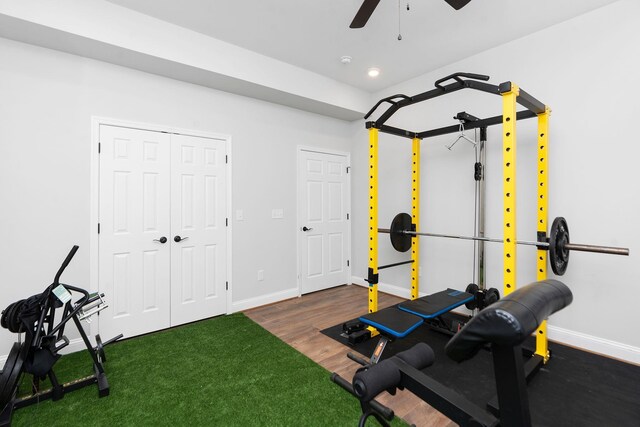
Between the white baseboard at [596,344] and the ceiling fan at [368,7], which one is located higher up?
the ceiling fan at [368,7]

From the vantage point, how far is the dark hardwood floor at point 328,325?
6.39 ft

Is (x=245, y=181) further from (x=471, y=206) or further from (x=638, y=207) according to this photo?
(x=638, y=207)

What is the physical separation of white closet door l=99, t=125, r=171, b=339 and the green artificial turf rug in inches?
10.3

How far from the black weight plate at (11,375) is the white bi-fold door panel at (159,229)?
1025 millimetres

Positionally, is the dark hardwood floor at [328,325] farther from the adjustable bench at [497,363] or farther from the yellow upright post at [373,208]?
the adjustable bench at [497,363]

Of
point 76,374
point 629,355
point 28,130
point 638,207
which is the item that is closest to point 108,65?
point 28,130

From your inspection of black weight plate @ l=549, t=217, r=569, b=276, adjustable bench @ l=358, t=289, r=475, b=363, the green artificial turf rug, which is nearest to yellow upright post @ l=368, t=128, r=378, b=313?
adjustable bench @ l=358, t=289, r=475, b=363

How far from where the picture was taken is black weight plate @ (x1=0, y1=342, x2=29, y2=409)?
1.81 m

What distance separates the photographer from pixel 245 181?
384 centimetres

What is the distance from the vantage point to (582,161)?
2.76 m

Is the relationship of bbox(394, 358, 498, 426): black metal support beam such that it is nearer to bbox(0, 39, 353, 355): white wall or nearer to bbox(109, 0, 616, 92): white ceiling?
bbox(109, 0, 616, 92): white ceiling

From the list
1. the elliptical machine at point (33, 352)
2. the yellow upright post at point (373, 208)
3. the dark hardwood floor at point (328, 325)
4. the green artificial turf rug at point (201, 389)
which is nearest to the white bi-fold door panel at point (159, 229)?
the green artificial turf rug at point (201, 389)

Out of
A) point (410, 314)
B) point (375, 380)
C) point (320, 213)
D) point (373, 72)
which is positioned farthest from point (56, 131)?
point (410, 314)

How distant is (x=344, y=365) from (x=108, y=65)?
356 centimetres
